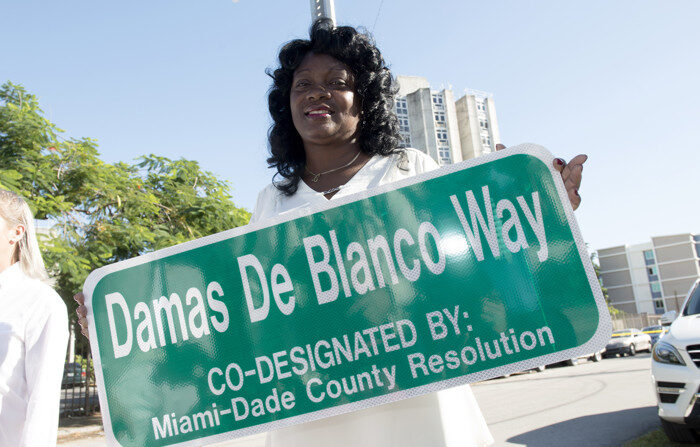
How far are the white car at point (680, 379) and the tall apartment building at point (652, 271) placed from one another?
298ft

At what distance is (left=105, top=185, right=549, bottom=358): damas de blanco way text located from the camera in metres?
1.51

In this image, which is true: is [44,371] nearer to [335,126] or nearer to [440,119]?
[335,126]

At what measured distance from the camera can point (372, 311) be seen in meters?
1.53

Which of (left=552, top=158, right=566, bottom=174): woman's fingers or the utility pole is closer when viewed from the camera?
(left=552, top=158, right=566, bottom=174): woman's fingers

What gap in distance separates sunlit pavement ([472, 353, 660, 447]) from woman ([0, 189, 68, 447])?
18.3ft

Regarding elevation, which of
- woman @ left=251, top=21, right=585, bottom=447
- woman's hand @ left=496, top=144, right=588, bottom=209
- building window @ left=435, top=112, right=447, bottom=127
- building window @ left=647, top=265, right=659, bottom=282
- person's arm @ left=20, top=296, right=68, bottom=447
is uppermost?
building window @ left=435, top=112, right=447, bottom=127

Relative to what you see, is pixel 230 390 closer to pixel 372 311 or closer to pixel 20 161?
pixel 372 311

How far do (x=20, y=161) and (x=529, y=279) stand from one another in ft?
32.4

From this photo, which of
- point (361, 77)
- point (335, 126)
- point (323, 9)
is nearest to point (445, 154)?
point (323, 9)

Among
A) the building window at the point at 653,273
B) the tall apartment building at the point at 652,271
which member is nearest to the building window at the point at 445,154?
the tall apartment building at the point at 652,271

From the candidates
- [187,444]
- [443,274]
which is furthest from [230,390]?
[443,274]

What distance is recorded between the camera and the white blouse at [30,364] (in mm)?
1633

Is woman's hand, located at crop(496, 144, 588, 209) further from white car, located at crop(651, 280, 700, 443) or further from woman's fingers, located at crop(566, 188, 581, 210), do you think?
white car, located at crop(651, 280, 700, 443)

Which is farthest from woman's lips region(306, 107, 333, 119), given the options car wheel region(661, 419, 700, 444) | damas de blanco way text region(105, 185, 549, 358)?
car wheel region(661, 419, 700, 444)
